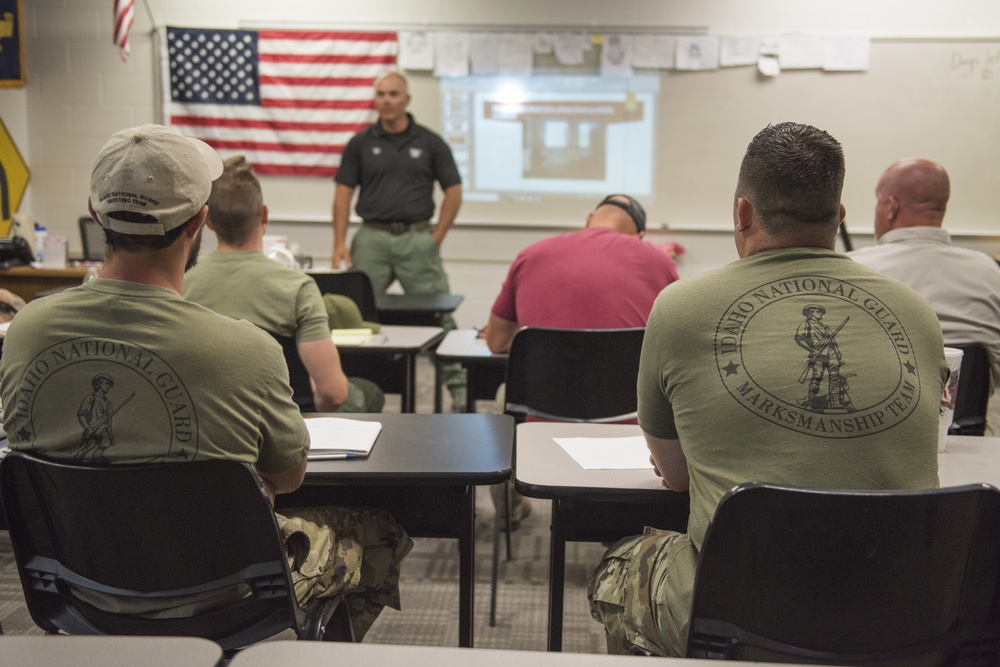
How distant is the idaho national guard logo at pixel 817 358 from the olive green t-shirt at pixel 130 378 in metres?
0.73

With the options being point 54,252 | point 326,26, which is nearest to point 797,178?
point 54,252

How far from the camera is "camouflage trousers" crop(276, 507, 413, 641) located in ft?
4.80

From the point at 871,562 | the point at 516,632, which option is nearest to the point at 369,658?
the point at 871,562

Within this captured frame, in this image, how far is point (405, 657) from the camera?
2.69ft

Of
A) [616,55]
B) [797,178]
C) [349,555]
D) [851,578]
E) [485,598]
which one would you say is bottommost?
[485,598]

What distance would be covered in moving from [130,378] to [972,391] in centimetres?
231

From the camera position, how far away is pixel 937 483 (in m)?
1.29

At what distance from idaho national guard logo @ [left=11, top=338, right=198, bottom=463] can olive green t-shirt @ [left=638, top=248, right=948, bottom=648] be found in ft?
2.43

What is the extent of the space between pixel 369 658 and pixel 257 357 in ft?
1.94

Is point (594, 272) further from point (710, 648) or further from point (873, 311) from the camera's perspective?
point (710, 648)

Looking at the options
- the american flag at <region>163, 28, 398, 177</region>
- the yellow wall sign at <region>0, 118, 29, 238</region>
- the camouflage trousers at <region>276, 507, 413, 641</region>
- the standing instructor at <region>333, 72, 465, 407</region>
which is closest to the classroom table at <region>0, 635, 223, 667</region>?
the camouflage trousers at <region>276, 507, 413, 641</region>

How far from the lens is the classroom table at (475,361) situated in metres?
2.78

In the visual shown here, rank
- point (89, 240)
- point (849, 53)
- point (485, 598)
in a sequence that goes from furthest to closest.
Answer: point (849, 53) → point (89, 240) → point (485, 598)

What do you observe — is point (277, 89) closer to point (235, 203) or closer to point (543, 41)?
point (543, 41)
